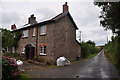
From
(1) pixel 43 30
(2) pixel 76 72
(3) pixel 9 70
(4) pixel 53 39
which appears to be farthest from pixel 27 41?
(3) pixel 9 70

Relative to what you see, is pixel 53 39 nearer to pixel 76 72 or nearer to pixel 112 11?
pixel 76 72

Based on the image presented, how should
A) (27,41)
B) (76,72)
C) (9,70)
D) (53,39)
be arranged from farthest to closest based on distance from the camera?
(27,41), (53,39), (76,72), (9,70)

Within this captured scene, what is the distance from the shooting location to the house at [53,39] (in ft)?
60.6

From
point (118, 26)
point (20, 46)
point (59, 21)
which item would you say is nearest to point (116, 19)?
point (118, 26)

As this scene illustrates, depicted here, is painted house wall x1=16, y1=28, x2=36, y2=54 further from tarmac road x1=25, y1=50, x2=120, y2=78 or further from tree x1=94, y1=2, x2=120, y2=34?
tree x1=94, y1=2, x2=120, y2=34

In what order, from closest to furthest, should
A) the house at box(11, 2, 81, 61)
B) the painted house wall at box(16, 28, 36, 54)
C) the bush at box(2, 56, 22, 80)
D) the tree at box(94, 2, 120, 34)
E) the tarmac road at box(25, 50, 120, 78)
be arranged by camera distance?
1. the bush at box(2, 56, 22, 80)
2. the tarmac road at box(25, 50, 120, 78)
3. the tree at box(94, 2, 120, 34)
4. the house at box(11, 2, 81, 61)
5. the painted house wall at box(16, 28, 36, 54)

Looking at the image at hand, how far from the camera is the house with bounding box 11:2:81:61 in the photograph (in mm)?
18484

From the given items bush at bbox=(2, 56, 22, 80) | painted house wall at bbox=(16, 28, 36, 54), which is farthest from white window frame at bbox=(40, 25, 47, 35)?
bush at bbox=(2, 56, 22, 80)

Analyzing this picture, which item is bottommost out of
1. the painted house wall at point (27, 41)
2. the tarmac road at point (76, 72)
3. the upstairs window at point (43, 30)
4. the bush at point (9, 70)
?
the tarmac road at point (76, 72)

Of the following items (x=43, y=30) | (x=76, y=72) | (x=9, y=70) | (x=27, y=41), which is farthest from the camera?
(x=27, y=41)

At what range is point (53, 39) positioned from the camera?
18141mm

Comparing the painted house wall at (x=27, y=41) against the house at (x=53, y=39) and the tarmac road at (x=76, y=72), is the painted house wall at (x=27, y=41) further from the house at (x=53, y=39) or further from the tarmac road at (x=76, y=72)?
the tarmac road at (x=76, y=72)

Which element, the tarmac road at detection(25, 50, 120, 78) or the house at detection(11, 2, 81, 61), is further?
the house at detection(11, 2, 81, 61)

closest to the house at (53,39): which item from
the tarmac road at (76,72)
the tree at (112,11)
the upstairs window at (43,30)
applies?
the upstairs window at (43,30)
